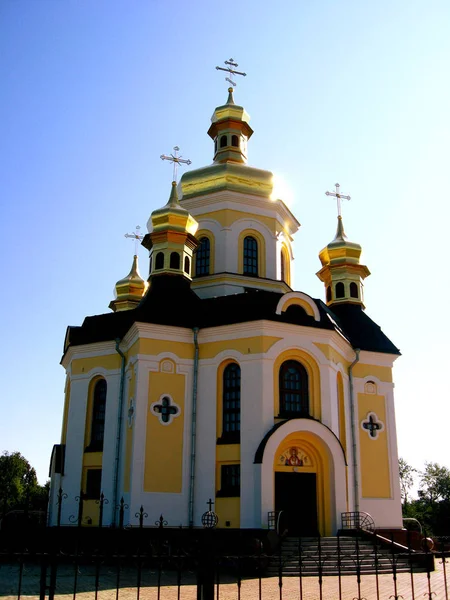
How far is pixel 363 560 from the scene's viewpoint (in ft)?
46.6

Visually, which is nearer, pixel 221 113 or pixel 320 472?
pixel 320 472

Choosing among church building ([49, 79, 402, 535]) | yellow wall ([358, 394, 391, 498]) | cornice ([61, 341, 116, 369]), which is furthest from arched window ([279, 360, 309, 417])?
cornice ([61, 341, 116, 369])

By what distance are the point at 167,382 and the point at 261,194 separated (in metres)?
8.88

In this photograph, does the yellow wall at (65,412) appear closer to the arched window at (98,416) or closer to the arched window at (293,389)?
the arched window at (98,416)

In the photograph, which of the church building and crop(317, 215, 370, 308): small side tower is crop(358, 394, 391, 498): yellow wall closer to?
the church building

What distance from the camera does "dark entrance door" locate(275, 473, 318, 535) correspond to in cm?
1709

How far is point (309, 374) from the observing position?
18.5 m

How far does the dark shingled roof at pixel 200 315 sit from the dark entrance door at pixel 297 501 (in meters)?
4.33

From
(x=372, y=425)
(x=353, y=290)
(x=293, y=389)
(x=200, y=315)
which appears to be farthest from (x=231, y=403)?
(x=353, y=290)

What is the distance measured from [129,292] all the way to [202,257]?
593 centimetres

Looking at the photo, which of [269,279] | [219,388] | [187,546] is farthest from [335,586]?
[269,279]

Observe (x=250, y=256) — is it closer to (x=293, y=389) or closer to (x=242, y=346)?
(x=242, y=346)

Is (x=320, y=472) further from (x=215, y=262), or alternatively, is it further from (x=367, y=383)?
(x=215, y=262)

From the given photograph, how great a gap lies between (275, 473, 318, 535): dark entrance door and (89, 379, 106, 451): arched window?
5.64 meters
